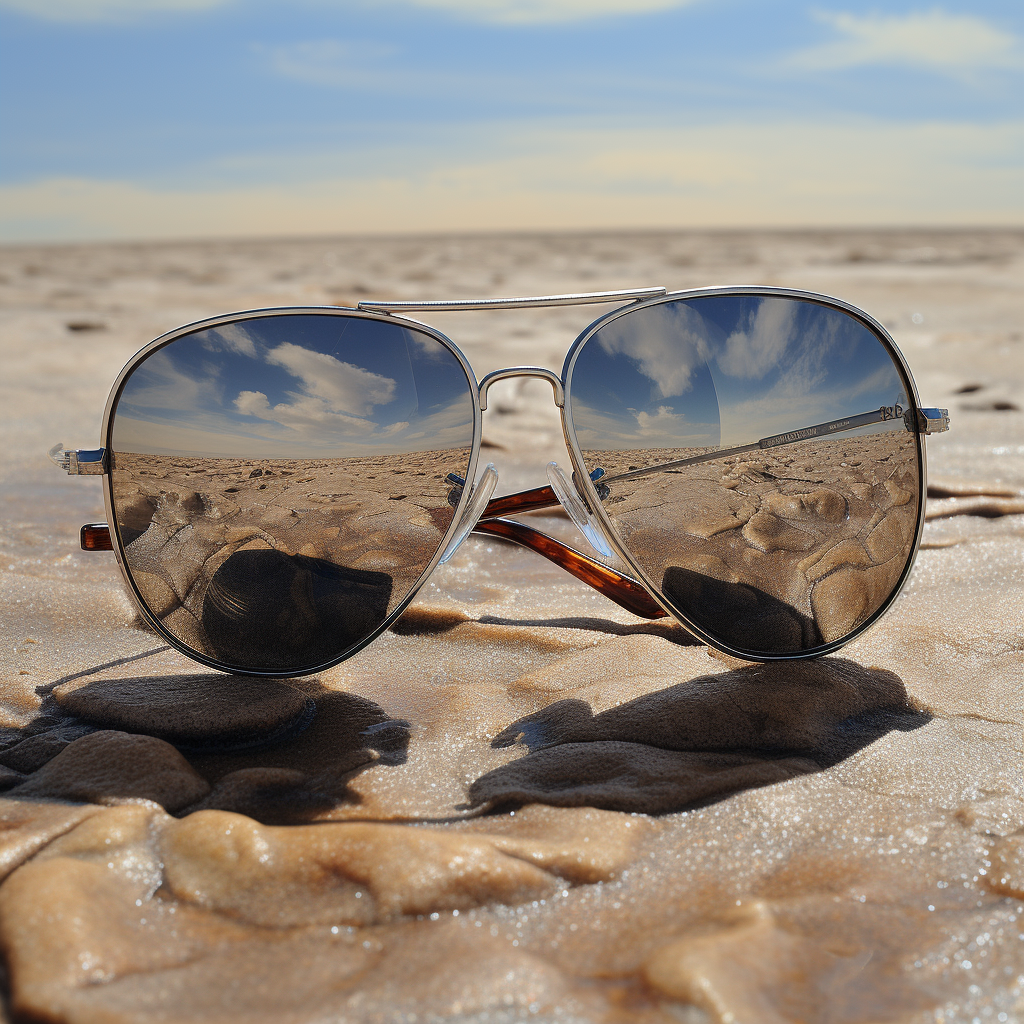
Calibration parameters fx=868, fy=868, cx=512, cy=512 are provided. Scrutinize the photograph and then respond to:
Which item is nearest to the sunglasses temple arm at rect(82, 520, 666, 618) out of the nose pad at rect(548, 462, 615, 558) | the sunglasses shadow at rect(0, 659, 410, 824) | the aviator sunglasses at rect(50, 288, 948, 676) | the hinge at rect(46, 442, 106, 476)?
the nose pad at rect(548, 462, 615, 558)

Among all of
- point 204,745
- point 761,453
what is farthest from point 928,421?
point 204,745

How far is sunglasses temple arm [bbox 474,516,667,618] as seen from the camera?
5.98 feet

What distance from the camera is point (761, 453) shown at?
157cm

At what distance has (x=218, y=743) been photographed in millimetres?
1334

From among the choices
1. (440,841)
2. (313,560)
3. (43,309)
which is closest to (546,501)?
(313,560)

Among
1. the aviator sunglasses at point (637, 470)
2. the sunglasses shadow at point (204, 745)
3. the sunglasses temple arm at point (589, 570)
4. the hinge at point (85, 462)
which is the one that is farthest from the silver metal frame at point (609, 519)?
the hinge at point (85, 462)

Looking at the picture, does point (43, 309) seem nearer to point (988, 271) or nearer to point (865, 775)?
point (865, 775)

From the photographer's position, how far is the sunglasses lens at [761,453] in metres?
1.55

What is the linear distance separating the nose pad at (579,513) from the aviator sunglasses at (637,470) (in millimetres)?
77

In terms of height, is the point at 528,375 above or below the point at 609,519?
above

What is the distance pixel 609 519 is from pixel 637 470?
0.34 ft

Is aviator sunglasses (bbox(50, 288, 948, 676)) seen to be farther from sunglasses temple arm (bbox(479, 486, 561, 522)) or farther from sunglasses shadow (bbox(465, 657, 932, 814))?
sunglasses temple arm (bbox(479, 486, 561, 522))

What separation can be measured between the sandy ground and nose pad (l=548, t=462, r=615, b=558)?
198mm

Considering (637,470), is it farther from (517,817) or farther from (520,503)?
(517,817)
